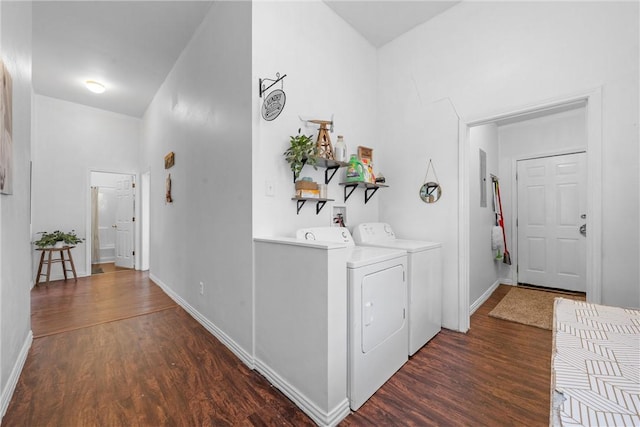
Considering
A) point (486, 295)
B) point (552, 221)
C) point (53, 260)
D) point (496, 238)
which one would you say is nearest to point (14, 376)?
point (53, 260)

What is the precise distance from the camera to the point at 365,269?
62.6 inches

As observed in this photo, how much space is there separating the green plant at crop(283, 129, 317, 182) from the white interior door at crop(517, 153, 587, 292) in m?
3.77

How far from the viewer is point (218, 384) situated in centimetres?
174

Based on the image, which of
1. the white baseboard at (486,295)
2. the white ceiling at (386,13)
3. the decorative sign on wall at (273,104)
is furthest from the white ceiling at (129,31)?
the white baseboard at (486,295)

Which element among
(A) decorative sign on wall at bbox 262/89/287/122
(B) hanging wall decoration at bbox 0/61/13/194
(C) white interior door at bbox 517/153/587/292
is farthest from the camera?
(C) white interior door at bbox 517/153/587/292

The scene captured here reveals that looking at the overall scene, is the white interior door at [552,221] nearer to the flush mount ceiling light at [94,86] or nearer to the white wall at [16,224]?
the white wall at [16,224]

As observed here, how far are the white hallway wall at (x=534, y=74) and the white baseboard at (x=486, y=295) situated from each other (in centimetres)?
68

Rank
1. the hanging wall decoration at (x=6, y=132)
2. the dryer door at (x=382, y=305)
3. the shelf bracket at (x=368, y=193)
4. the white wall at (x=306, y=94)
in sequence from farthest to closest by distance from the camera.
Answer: the shelf bracket at (x=368, y=193) → the white wall at (x=306, y=94) → the dryer door at (x=382, y=305) → the hanging wall decoration at (x=6, y=132)

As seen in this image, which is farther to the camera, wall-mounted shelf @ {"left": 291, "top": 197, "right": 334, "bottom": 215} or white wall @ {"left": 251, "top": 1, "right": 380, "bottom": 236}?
wall-mounted shelf @ {"left": 291, "top": 197, "right": 334, "bottom": 215}

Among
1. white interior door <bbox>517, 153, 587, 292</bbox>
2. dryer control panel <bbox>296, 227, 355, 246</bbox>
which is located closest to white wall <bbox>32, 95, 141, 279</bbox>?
dryer control panel <bbox>296, 227, 355, 246</bbox>

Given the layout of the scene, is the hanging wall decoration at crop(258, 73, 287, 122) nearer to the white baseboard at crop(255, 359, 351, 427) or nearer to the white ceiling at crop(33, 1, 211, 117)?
the white ceiling at crop(33, 1, 211, 117)

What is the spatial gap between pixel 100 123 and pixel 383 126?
5249mm

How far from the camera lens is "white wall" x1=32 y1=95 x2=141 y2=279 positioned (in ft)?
14.4

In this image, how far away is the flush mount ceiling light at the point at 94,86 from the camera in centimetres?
386
